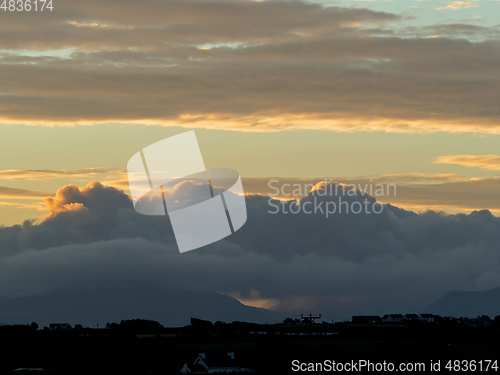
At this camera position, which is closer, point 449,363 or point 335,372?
point 335,372

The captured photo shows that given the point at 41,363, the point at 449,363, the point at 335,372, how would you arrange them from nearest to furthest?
the point at 335,372 < the point at 449,363 < the point at 41,363

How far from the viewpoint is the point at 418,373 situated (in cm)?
7694

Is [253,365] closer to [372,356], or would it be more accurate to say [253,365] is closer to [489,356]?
[372,356]

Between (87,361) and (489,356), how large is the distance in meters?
64.1

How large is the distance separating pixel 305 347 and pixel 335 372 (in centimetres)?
5301

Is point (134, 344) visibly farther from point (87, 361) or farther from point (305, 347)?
point (305, 347)

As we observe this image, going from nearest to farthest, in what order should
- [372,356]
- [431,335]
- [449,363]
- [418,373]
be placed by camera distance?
[418,373]
[449,363]
[372,356]
[431,335]

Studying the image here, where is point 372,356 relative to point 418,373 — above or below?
below

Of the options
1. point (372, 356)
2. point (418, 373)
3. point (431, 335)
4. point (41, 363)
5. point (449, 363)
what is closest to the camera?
point (418, 373)

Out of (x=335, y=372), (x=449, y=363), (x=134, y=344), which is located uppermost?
(x=335, y=372)

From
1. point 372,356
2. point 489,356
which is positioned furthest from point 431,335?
point 372,356

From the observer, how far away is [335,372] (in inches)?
2835

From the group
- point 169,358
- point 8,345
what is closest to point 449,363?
point 169,358

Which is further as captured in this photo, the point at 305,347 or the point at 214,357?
the point at 305,347
